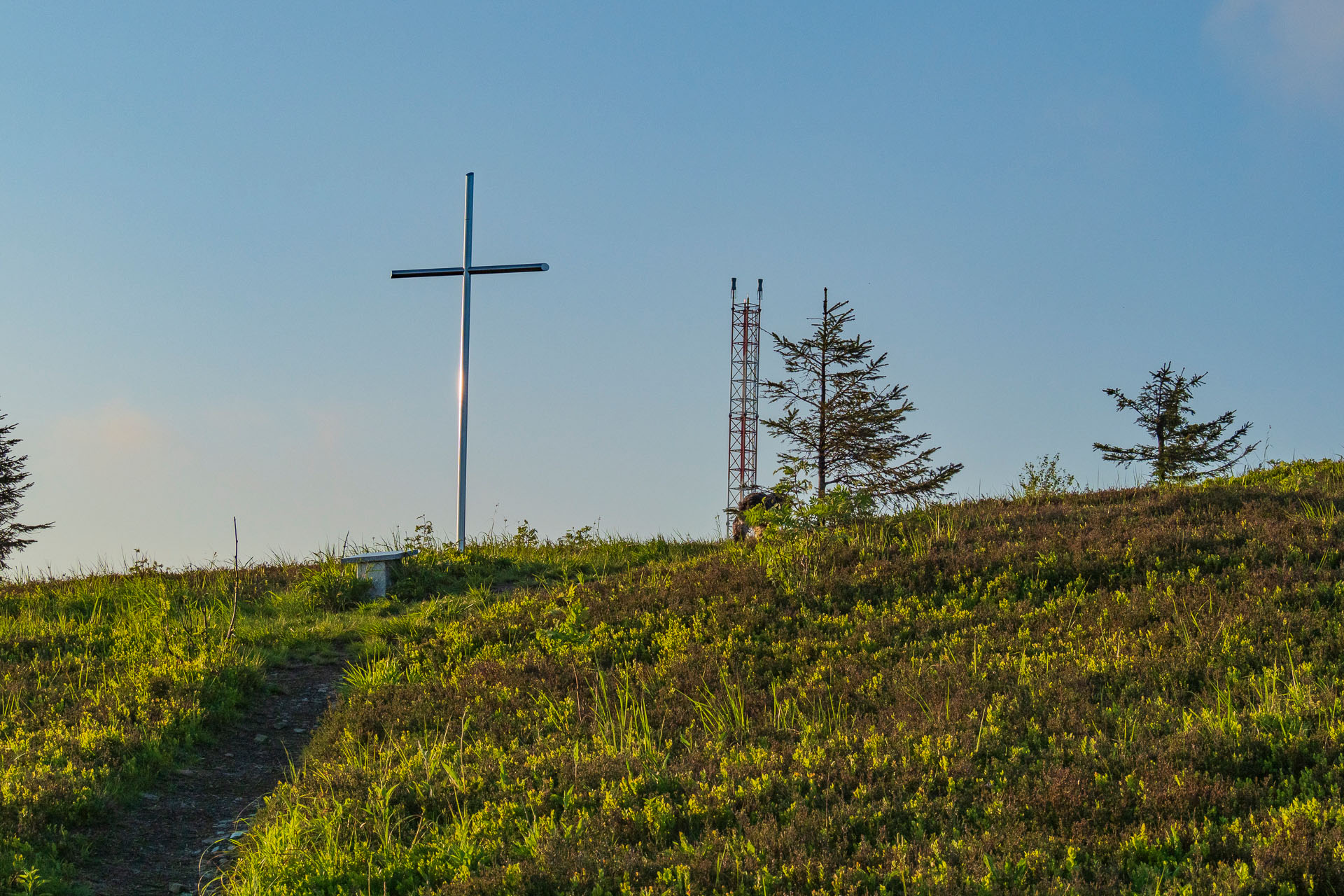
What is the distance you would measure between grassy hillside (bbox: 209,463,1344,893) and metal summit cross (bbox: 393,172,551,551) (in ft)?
23.0

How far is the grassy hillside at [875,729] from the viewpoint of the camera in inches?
207

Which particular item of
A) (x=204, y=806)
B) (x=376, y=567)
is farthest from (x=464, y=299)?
(x=204, y=806)

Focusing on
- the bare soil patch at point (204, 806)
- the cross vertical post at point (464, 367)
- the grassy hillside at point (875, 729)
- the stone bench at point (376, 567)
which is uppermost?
the cross vertical post at point (464, 367)

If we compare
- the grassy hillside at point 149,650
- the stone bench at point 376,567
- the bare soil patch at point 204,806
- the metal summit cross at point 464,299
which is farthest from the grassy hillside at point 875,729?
the metal summit cross at point 464,299

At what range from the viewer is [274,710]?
35.2ft

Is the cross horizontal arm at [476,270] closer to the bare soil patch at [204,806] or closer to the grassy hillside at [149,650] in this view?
the grassy hillside at [149,650]

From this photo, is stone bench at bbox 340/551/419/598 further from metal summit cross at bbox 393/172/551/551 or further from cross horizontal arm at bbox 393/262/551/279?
cross horizontal arm at bbox 393/262/551/279

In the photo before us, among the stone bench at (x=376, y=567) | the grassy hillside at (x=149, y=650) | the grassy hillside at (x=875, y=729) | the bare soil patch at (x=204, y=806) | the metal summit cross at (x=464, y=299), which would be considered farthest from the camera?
the metal summit cross at (x=464, y=299)

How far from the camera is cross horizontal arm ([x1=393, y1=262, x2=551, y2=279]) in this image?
20.5m

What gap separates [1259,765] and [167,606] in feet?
43.2

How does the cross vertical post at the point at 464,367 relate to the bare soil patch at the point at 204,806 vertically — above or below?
above

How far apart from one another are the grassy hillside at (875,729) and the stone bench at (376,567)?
3.23 meters

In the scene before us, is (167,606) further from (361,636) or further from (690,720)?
(690,720)

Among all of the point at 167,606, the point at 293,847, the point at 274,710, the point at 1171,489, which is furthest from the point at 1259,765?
the point at 167,606
